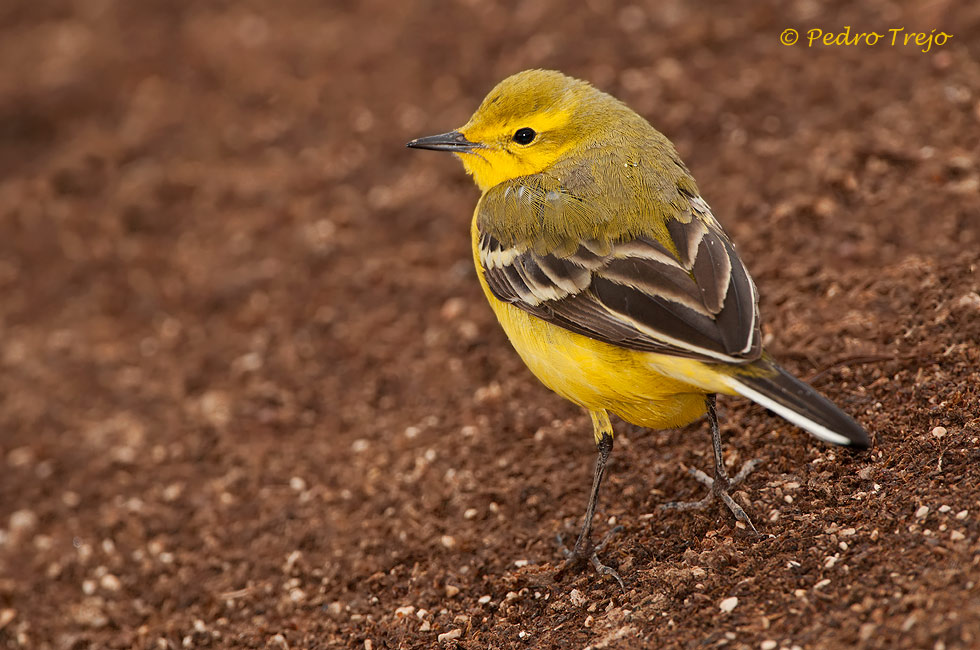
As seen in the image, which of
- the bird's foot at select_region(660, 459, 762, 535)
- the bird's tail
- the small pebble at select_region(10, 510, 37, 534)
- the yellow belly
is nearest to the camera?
the bird's tail

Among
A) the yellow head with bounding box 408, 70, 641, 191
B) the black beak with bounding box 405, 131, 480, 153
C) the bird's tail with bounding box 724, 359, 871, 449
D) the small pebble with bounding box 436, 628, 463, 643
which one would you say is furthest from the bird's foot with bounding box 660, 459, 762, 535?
the black beak with bounding box 405, 131, 480, 153

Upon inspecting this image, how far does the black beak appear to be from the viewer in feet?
17.8

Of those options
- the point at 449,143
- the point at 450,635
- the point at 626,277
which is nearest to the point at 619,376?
the point at 626,277

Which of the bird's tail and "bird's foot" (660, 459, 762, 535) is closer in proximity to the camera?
the bird's tail

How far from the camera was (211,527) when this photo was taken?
6.20 meters

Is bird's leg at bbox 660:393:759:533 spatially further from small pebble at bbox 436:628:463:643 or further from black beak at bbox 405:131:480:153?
black beak at bbox 405:131:480:153

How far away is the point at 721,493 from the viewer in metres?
4.75

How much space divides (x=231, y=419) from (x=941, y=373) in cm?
466

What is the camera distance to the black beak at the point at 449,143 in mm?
5418

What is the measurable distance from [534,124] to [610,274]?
3.71 ft

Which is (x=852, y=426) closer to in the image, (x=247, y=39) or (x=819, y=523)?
(x=819, y=523)

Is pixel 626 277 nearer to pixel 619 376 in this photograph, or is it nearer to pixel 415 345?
pixel 619 376

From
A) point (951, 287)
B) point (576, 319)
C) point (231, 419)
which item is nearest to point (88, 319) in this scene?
point (231, 419)

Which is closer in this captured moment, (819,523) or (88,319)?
(819,523)
